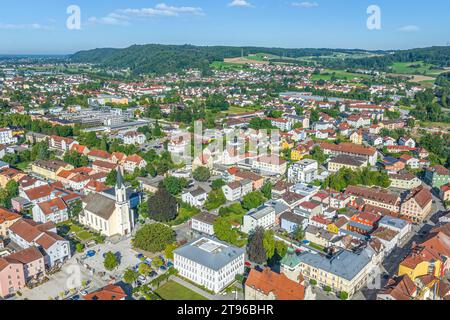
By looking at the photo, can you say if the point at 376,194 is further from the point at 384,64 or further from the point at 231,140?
the point at 384,64

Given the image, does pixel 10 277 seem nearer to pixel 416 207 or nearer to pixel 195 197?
pixel 195 197

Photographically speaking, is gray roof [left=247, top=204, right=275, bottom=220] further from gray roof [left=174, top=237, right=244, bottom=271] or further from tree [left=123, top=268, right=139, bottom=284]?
Answer: tree [left=123, top=268, right=139, bottom=284]

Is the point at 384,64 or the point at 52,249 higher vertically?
the point at 384,64

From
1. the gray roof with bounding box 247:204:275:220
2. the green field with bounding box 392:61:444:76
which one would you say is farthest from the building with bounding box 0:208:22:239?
the green field with bounding box 392:61:444:76

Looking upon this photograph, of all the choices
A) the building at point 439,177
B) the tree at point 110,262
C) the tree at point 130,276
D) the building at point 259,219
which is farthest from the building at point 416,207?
the tree at point 110,262

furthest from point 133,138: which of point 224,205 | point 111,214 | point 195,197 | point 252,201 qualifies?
point 111,214

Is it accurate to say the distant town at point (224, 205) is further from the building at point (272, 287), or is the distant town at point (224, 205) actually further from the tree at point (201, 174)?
the tree at point (201, 174)

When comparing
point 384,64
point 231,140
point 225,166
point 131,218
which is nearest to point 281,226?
point 131,218
